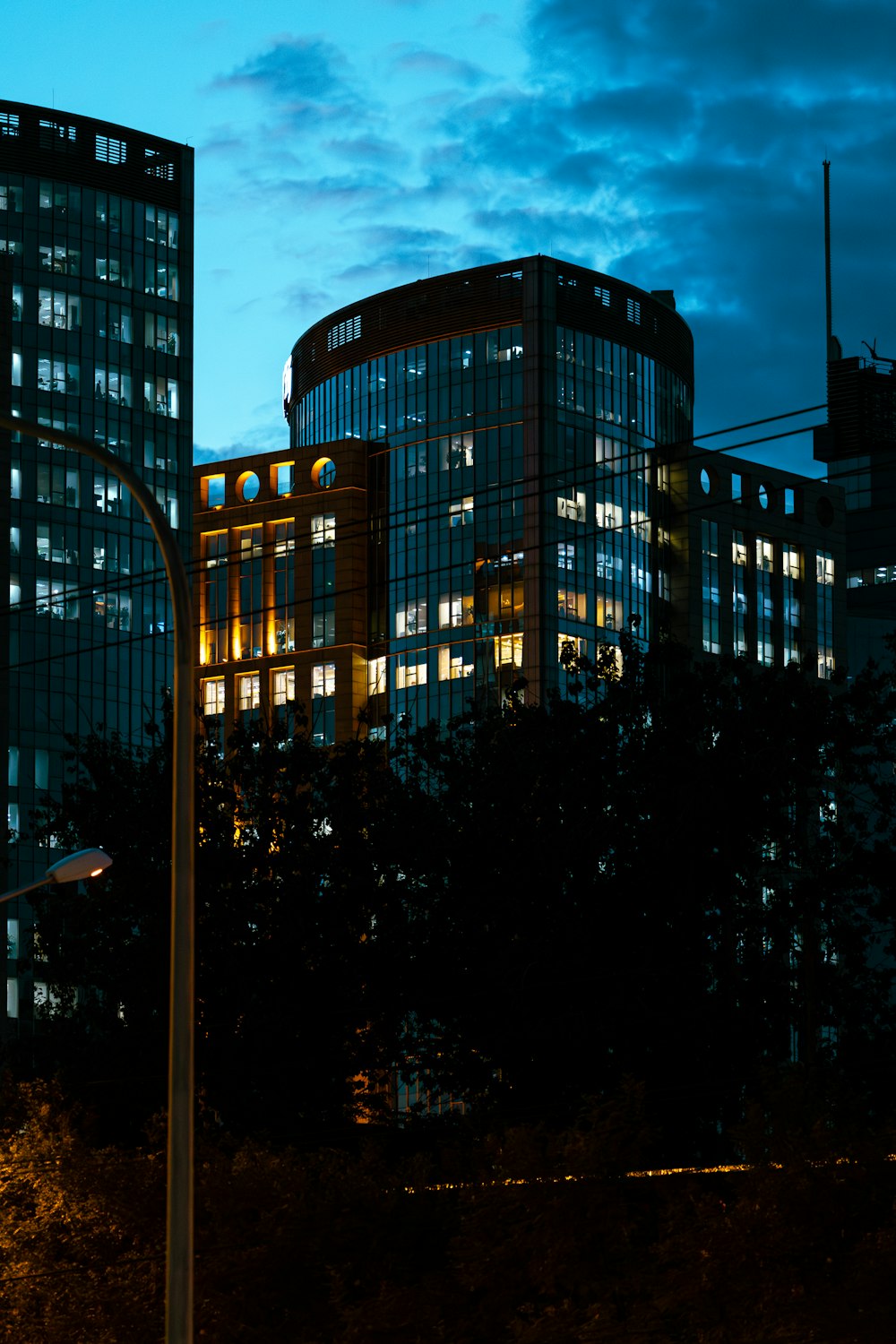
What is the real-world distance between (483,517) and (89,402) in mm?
30134

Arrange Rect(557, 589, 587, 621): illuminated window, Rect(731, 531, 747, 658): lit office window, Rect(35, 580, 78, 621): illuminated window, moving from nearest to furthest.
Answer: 1. Rect(35, 580, 78, 621): illuminated window
2. Rect(557, 589, 587, 621): illuminated window
3. Rect(731, 531, 747, 658): lit office window

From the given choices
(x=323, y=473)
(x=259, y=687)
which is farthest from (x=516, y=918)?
(x=323, y=473)

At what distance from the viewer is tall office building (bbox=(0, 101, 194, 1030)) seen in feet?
433

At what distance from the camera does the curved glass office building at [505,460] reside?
154 meters

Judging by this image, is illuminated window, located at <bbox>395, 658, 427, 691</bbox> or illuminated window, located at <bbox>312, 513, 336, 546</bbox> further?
illuminated window, located at <bbox>312, 513, 336, 546</bbox>

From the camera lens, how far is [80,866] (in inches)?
1136

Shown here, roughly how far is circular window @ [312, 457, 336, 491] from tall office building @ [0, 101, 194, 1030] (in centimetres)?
2354

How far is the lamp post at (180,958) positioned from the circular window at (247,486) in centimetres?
15741

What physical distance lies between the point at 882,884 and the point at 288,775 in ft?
54.2

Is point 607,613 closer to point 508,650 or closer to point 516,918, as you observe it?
point 508,650

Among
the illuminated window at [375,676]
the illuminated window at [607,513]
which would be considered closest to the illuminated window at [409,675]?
the illuminated window at [375,676]

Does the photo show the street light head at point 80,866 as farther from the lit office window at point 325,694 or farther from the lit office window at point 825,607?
the lit office window at point 825,607

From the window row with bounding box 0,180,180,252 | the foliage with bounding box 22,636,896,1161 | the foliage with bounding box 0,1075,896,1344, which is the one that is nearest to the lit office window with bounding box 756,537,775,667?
the window row with bounding box 0,180,180,252

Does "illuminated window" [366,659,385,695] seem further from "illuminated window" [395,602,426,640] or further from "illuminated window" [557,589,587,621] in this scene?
"illuminated window" [557,589,587,621]
